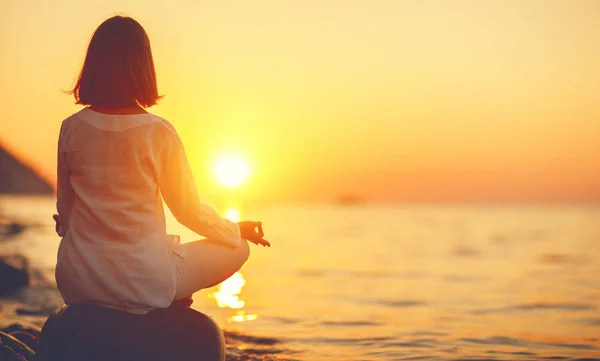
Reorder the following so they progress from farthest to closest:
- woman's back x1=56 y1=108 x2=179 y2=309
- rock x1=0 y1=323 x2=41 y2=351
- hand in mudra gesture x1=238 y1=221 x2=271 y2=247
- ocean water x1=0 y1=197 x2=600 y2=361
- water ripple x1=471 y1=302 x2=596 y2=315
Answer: water ripple x1=471 y1=302 x2=596 y2=315
ocean water x1=0 y1=197 x2=600 y2=361
rock x1=0 y1=323 x2=41 y2=351
hand in mudra gesture x1=238 y1=221 x2=271 y2=247
woman's back x1=56 y1=108 x2=179 y2=309

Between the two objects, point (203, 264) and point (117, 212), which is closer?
point (117, 212)

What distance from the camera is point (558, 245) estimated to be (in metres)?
32.8

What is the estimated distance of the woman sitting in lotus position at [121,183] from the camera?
4324 millimetres

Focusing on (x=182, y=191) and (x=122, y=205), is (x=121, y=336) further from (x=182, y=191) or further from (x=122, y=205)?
(x=182, y=191)

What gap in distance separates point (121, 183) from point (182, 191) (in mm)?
360

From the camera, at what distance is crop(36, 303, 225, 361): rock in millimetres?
4570

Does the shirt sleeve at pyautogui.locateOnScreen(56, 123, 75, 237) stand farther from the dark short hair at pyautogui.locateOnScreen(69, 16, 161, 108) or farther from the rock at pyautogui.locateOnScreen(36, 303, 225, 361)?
the rock at pyautogui.locateOnScreen(36, 303, 225, 361)

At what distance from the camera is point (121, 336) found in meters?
4.60

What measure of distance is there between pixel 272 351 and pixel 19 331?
264 centimetres

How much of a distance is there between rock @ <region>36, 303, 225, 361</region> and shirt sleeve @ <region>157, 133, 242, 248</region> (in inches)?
23.2

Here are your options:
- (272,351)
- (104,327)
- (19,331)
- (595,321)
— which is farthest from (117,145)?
(595,321)

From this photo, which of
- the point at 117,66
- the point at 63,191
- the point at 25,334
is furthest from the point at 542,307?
the point at 117,66

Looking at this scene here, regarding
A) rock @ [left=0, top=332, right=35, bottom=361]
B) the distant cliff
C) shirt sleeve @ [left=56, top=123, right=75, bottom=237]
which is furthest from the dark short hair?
the distant cliff

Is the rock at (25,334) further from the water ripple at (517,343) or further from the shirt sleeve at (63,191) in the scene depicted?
the water ripple at (517,343)
